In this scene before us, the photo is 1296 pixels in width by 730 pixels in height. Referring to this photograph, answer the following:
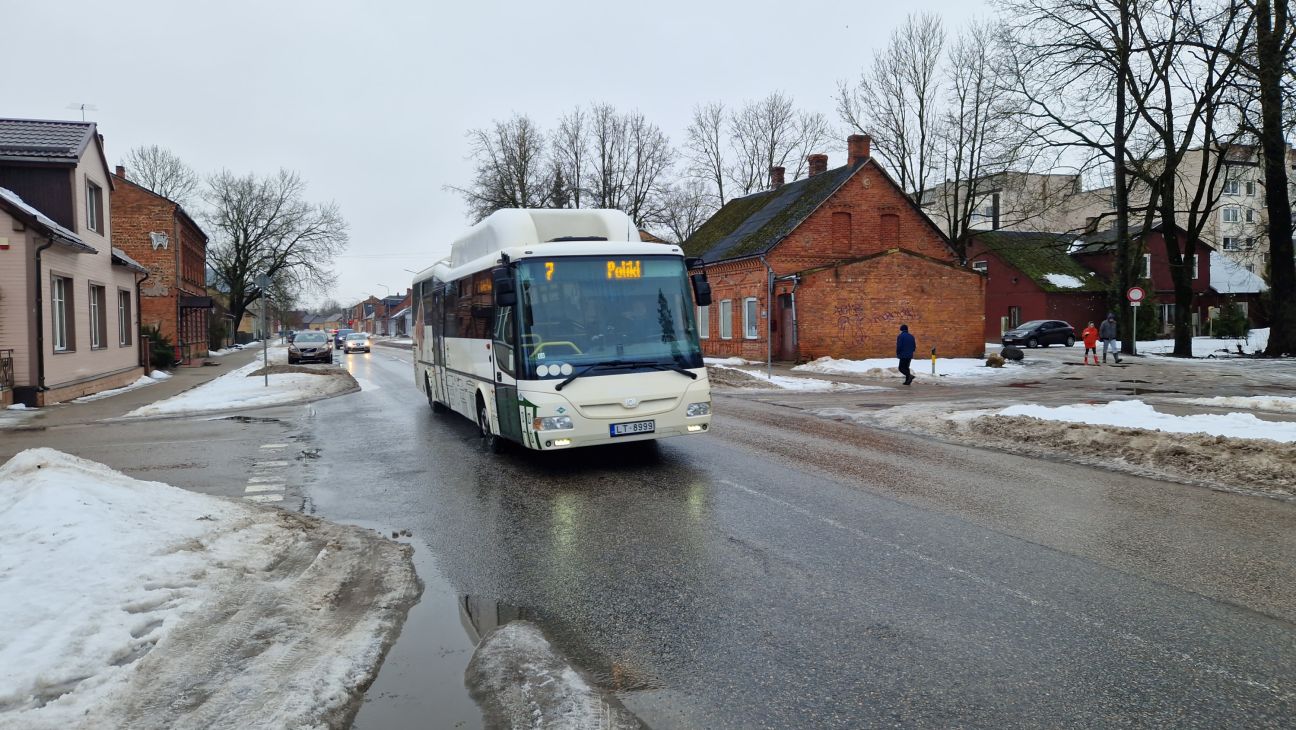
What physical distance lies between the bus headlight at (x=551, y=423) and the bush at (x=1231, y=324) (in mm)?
54156

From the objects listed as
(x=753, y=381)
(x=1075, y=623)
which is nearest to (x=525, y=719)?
(x=1075, y=623)

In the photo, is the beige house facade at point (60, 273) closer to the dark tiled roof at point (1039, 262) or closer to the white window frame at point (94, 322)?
the white window frame at point (94, 322)

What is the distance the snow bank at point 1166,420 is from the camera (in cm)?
1112

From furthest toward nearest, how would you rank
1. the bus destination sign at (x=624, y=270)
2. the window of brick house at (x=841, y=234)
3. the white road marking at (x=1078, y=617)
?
the window of brick house at (x=841, y=234)
the bus destination sign at (x=624, y=270)
the white road marking at (x=1078, y=617)

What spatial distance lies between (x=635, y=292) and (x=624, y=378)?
3.64 ft

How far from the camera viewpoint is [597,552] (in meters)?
6.36

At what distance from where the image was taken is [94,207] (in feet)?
78.9

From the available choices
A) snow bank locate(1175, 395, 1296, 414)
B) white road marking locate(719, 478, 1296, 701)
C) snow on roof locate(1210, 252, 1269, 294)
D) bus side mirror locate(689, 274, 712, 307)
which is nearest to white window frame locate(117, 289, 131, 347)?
bus side mirror locate(689, 274, 712, 307)

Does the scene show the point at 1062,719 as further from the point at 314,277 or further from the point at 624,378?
the point at 314,277

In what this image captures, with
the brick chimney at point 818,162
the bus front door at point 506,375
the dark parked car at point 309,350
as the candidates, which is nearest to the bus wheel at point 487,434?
the bus front door at point 506,375

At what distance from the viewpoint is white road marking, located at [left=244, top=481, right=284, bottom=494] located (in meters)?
9.14

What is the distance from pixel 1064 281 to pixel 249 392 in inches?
1972

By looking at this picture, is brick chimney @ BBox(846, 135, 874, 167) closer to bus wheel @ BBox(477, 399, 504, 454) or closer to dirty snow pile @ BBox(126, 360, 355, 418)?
dirty snow pile @ BBox(126, 360, 355, 418)

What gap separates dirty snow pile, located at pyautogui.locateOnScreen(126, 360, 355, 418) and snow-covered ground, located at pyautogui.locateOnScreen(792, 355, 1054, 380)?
15365 mm
